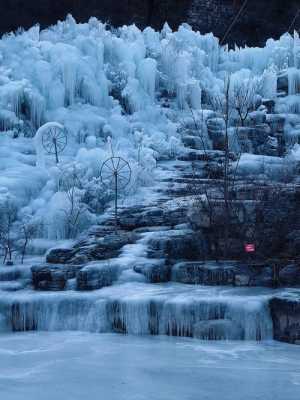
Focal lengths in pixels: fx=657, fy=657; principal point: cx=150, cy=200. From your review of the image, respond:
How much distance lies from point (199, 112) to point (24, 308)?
10.8 metres

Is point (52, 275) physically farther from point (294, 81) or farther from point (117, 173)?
point (294, 81)

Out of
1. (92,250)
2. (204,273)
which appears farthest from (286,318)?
(92,250)

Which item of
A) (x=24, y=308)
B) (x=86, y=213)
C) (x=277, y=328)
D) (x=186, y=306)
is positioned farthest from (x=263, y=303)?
(x=86, y=213)

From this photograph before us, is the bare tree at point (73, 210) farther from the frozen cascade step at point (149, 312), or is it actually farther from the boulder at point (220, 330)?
the boulder at point (220, 330)

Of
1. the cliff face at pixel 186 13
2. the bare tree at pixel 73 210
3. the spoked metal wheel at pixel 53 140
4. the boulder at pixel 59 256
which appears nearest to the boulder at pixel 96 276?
the boulder at pixel 59 256

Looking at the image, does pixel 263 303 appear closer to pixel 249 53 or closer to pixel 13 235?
pixel 13 235

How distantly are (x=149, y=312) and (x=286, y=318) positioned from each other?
5.15ft

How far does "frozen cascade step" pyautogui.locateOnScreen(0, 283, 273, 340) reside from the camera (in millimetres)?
7367

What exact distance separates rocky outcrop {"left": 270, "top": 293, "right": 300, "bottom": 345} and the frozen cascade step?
3.3 inches

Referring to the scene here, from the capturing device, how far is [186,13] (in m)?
24.1

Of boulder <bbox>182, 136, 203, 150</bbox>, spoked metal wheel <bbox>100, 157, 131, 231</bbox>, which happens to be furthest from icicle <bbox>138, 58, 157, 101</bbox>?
spoked metal wheel <bbox>100, 157, 131, 231</bbox>

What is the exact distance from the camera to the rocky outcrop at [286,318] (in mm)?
7188

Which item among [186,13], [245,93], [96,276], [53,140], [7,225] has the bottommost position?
[96,276]

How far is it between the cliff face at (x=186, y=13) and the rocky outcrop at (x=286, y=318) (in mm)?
16873
